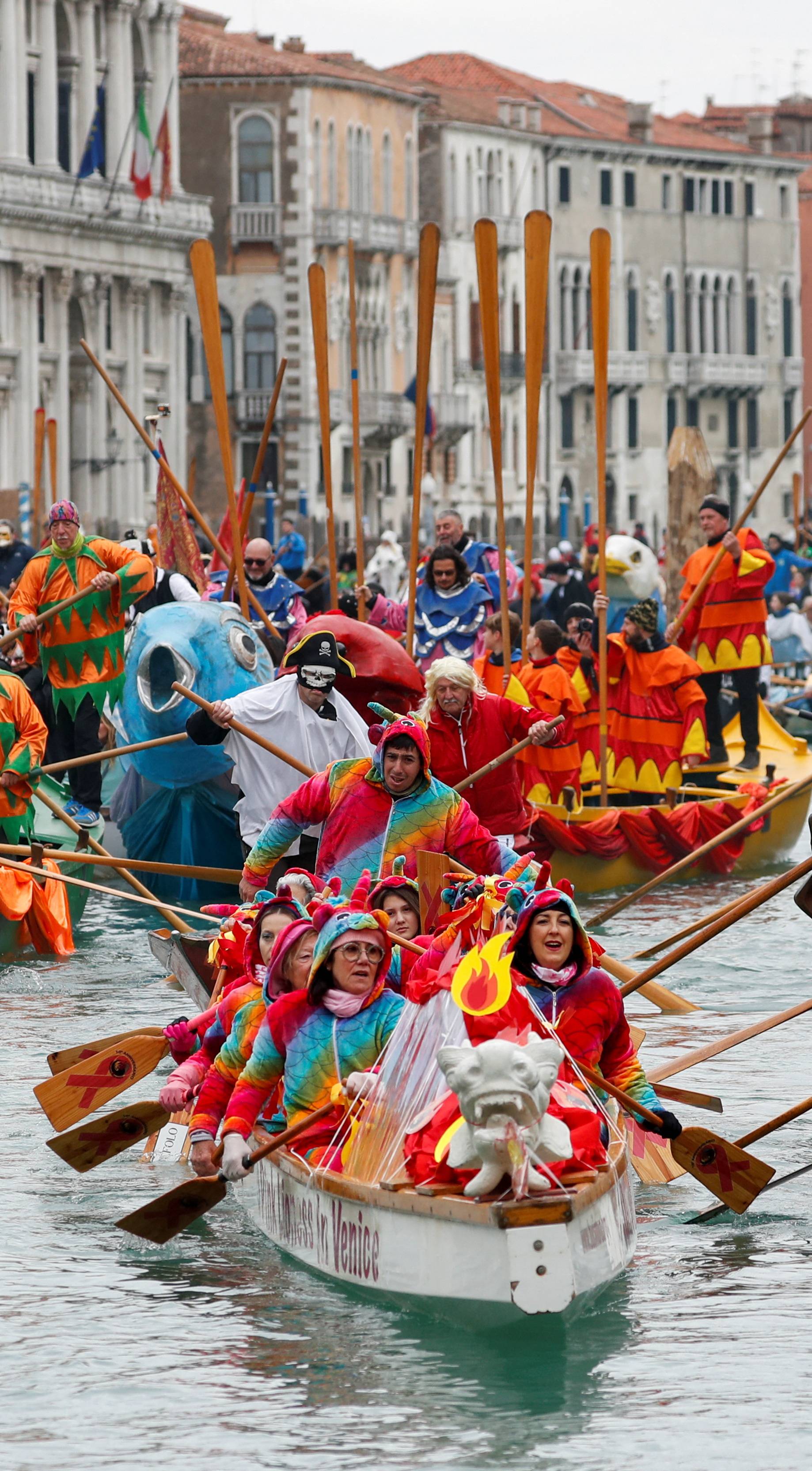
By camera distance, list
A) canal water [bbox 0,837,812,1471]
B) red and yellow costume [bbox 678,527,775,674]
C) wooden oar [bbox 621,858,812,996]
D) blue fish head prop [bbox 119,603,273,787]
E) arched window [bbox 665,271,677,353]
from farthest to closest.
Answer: arched window [bbox 665,271,677,353] < red and yellow costume [bbox 678,527,775,674] < blue fish head prop [bbox 119,603,273,787] < wooden oar [bbox 621,858,812,996] < canal water [bbox 0,837,812,1471]

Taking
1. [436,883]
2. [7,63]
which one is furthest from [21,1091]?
[7,63]

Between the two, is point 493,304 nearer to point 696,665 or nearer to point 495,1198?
point 696,665

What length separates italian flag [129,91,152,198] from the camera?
5134 centimetres

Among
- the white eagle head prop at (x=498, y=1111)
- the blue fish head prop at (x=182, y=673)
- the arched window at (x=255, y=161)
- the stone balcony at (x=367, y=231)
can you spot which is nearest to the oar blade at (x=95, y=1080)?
the white eagle head prop at (x=498, y=1111)

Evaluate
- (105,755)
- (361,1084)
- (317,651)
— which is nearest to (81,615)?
(105,755)

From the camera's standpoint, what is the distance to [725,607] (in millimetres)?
18719

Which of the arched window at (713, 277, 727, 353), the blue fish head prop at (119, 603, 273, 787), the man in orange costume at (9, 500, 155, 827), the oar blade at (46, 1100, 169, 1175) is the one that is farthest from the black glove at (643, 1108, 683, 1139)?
the arched window at (713, 277, 727, 353)

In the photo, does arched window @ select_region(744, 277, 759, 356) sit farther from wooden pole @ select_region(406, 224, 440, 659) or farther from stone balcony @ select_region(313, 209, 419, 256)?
wooden pole @ select_region(406, 224, 440, 659)

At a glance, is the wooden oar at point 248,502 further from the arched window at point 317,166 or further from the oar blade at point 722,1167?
the arched window at point 317,166

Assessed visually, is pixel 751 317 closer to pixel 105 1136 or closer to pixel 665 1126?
pixel 105 1136

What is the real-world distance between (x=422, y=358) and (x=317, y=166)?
49983 millimetres

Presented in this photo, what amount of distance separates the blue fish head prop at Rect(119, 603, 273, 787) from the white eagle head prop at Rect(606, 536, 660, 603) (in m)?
6.09

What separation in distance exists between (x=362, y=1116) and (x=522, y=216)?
69023mm

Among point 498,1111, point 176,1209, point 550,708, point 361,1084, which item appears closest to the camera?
point 498,1111
